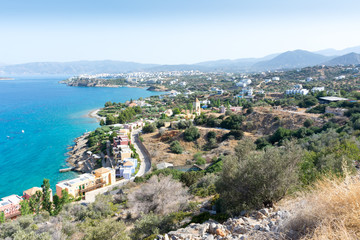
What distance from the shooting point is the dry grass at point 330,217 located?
264 cm

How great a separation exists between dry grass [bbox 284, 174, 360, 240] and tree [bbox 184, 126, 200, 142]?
64.8 feet

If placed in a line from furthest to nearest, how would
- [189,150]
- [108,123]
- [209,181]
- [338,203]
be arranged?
[108,123] < [189,150] < [209,181] < [338,203]

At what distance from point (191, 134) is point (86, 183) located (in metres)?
11.1

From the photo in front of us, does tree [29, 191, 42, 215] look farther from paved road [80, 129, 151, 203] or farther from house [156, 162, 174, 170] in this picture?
house [156, 162, 174, 170]

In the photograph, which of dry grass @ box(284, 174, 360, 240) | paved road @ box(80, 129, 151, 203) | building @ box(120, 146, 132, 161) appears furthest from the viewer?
building @ box(120, 146, 132, 161)

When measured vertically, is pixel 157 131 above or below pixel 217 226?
below

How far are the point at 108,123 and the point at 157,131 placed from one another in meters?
10.2

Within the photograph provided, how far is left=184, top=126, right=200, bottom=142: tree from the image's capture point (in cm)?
2316

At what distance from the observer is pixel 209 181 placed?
1119 centimetres

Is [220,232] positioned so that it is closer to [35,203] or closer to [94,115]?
[35,203]

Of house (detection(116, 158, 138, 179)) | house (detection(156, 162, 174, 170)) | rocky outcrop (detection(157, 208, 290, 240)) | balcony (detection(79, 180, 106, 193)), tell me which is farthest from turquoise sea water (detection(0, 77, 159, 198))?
rocky outcrop (detection(157, 208, 290, 240))

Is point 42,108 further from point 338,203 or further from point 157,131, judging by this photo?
point 338,203

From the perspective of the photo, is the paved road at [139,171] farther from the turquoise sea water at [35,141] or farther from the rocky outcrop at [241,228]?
the rocky outcrop at [241,228]

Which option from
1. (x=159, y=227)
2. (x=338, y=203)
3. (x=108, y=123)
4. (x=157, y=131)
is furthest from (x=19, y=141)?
(x=338, y=203)
